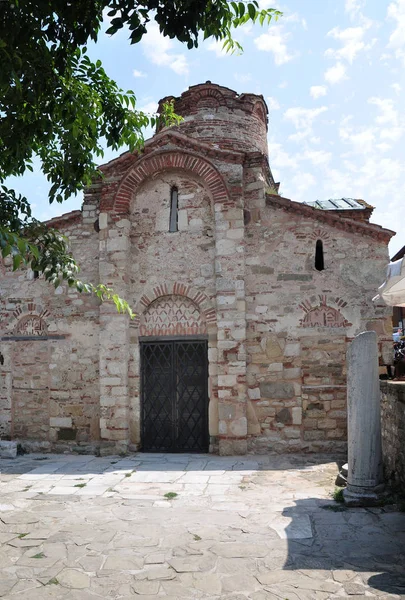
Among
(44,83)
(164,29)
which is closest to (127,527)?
(44,83)

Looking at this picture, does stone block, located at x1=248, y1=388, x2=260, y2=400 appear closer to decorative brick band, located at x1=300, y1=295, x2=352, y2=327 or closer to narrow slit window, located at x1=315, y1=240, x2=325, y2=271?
decorative brick band, located at x1=300, y1=295, x2=352, y2=327

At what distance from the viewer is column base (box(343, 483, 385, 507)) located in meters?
5.59

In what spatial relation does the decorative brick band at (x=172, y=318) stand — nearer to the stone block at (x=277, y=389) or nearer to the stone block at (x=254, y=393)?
the stone block at (x=254, y=393)

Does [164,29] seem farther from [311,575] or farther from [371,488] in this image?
[371,488]

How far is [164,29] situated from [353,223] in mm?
5980

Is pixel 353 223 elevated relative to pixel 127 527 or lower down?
elevated

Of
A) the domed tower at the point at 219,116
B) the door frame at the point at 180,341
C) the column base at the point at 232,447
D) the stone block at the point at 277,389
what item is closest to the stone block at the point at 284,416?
the stone block at the point at 277,389

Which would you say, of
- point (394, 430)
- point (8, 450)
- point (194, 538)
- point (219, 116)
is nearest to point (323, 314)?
point (394, 430)

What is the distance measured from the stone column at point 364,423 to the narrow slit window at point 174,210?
181 inches

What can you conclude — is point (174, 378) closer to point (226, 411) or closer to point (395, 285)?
point (226, 411)

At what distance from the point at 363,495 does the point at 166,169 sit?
261 inches

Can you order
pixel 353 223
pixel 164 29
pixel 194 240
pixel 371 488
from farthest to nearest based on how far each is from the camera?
pixel 194 240
pixel 353 223
pixel 371 488
pixel 164 29

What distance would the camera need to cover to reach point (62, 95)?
4.15 meters

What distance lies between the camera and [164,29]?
3529 millimetres
